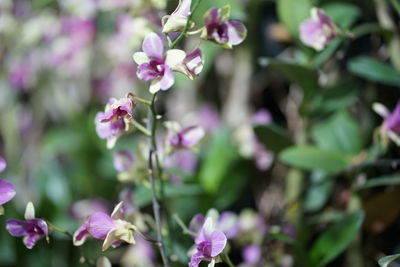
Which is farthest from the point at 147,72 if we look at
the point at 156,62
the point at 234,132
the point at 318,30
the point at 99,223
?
the point at 234,132

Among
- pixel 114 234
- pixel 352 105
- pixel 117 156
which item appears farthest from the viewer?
pixel 352 105

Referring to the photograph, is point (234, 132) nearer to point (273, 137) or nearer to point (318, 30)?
point (273, 137)

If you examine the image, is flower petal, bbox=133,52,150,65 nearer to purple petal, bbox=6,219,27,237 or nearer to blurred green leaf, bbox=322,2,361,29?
purple petal, bbox=6,219,27,237

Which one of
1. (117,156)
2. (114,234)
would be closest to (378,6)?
(117,156)

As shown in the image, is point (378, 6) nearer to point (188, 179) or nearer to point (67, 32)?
point (188, 179)

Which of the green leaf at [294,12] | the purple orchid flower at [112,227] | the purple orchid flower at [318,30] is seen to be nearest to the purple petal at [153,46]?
the purple orchid flower at [112,227]

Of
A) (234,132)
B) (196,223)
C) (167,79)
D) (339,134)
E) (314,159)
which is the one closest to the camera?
(167,79)

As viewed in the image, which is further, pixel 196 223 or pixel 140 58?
pixel 196 223
